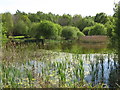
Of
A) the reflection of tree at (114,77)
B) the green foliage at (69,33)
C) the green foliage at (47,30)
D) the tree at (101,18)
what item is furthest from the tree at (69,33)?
the reflection of tree at (114,77)

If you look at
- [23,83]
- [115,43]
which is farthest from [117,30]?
[23,83]

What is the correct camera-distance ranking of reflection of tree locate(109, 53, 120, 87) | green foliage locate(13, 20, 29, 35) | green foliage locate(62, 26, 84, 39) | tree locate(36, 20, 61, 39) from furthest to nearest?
green foliage locate(13, 20, 29, 35)
green foliage locate(62, 26, 84, 39)
tree locate(36, 20, 61, 39)
reflection of tree locate(109, 53, 120, 87)

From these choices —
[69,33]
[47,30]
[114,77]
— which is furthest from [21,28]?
[114,77]

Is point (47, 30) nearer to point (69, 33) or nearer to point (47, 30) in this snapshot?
point (47, 30)

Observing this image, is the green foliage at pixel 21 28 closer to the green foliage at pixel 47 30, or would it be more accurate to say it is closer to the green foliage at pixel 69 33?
the green foliage at pixel 47 30

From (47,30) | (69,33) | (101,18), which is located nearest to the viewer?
(47,30)

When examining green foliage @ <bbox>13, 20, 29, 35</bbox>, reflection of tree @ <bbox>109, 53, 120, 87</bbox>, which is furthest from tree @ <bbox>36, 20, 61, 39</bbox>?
reflection of tree @ <bbox>109, 53, 120, 87</bbox>

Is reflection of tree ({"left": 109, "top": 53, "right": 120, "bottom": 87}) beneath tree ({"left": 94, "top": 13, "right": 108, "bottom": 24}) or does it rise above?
beneath

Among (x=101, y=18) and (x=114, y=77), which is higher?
(x=101, y=18)

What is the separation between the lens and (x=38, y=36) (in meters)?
18.3

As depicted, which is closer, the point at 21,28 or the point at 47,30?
the point at 47,30

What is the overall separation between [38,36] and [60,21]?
14988 millimetres

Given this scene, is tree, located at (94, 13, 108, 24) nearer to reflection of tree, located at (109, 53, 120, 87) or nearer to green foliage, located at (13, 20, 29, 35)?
green foliage, located at (13, 20, 29, 35)

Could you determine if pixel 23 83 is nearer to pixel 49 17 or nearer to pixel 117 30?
pixel 117 30
